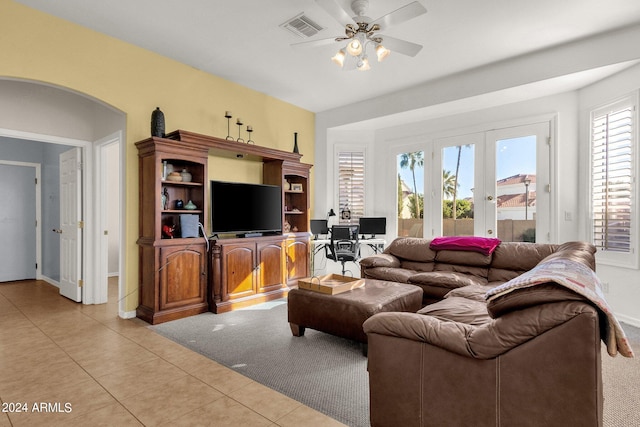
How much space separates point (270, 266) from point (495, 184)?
341cm

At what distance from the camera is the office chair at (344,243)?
17.4 ft

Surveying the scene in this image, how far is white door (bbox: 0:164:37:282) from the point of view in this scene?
579 cm

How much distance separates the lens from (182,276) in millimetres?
3973

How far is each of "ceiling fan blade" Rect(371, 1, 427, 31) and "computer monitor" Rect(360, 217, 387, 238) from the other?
3.50 meters

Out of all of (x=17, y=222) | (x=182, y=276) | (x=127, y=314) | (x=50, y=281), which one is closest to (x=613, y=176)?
(x=182, y=276)

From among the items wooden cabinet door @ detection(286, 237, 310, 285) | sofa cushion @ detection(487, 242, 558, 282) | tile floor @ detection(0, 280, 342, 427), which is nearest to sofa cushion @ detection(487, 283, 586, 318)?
tile floor @ detection(0, 280, 342, 427)

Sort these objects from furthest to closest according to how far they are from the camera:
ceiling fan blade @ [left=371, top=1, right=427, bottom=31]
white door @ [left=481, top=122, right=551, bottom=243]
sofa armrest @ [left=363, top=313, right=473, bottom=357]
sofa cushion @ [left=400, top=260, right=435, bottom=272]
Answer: white door @ [left=481, top=122, right=551, bottom=243]
sofa cushion @ [left=400, top=260, right=435, bottom=272]
ceiling fan blade @ [left=371, top=1, right=427, bottom=31]
sofa armrest @ [left=363, top=313, right=473, bottom=357]

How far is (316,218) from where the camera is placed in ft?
20.4

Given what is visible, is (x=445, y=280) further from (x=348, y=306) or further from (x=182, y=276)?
(x=182, y=276)

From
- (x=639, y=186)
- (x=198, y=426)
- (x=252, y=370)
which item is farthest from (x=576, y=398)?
(x=639, y=186)

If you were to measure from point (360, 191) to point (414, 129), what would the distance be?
138cm

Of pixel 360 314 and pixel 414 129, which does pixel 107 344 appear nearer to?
pixel 360 314

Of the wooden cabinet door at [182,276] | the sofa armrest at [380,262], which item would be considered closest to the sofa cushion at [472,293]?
the sofa armrest at [380,262]

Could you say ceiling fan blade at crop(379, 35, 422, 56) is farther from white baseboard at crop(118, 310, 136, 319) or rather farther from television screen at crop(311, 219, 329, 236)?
white baseboard at crop(118, 310, 136, 319)
